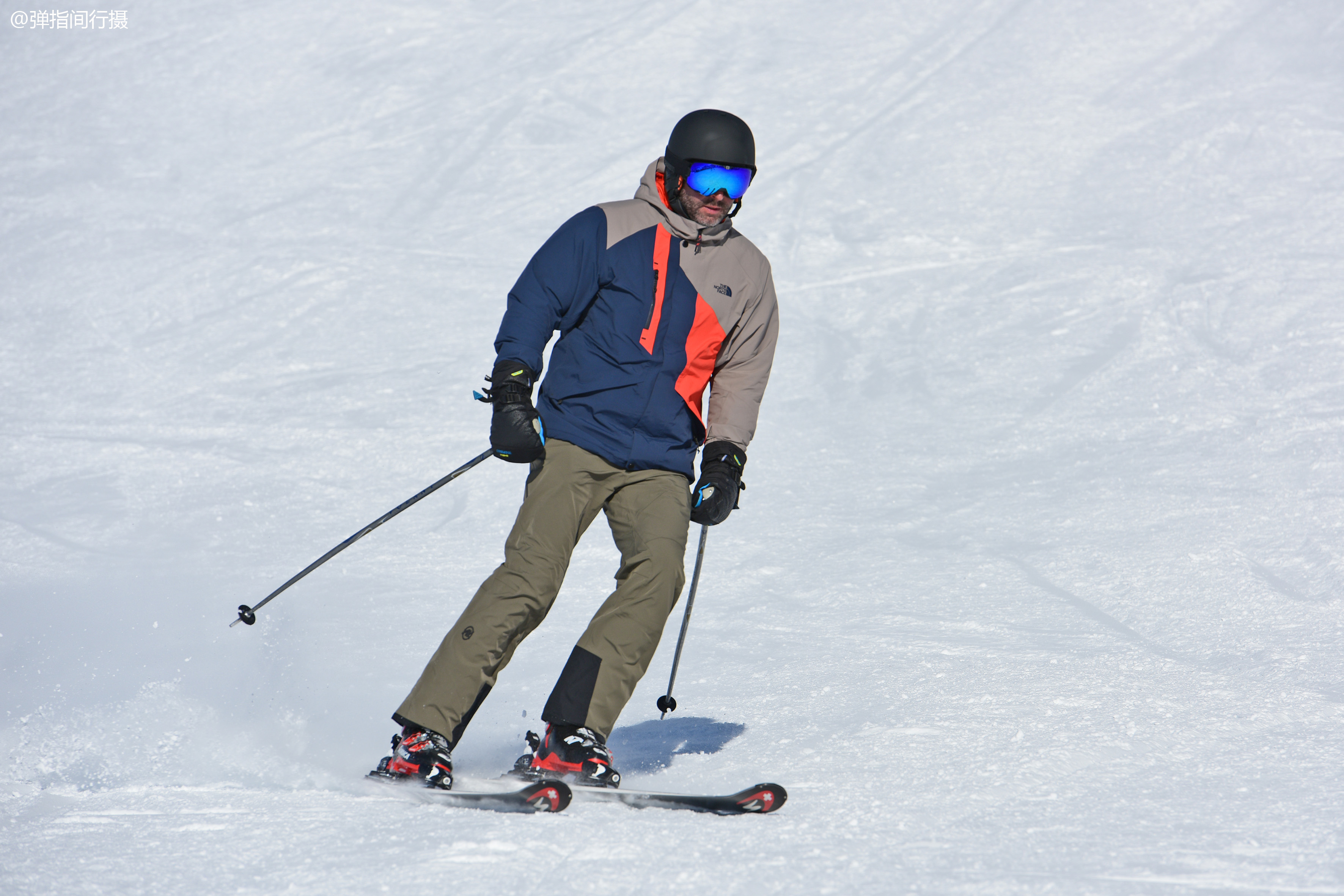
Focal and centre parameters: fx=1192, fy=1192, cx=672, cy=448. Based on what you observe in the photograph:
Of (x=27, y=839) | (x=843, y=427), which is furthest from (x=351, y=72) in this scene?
(x=27, y=839)

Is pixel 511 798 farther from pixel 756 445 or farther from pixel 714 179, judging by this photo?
pixel 756 445

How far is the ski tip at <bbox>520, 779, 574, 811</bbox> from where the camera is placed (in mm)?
2719

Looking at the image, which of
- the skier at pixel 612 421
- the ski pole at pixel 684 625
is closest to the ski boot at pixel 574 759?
the skier at pixel 612 421

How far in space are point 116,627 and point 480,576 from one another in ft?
5.32

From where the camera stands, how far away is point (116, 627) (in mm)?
4898

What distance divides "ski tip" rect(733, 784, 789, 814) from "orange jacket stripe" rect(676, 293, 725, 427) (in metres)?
1.03

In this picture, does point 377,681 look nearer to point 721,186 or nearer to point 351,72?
point 721,186

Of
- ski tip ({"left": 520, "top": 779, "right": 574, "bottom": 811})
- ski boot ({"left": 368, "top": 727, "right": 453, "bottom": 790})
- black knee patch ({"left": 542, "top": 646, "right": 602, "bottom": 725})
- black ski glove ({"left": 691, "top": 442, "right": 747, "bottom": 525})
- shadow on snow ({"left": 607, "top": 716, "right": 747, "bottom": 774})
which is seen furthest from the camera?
shadow on snow ({"left": 607, "top": 716, "right": 747, "bottom": 774})

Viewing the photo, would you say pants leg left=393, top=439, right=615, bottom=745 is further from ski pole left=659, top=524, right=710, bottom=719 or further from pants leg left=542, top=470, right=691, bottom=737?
ski pole left=659, top=524, right=710, bottom=719

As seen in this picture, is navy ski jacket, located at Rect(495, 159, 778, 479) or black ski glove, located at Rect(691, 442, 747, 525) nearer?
navy ski jacket, located at Rect(495, 159, 778, 479)

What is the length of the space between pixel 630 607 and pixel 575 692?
0.27 meters

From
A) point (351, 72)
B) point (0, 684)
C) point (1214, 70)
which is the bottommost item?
point (0, 684)

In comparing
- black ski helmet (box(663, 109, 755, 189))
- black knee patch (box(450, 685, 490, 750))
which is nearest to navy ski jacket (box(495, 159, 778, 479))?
black ski helmet (box(663, 109, 755, 189))

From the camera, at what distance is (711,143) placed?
127 inches
